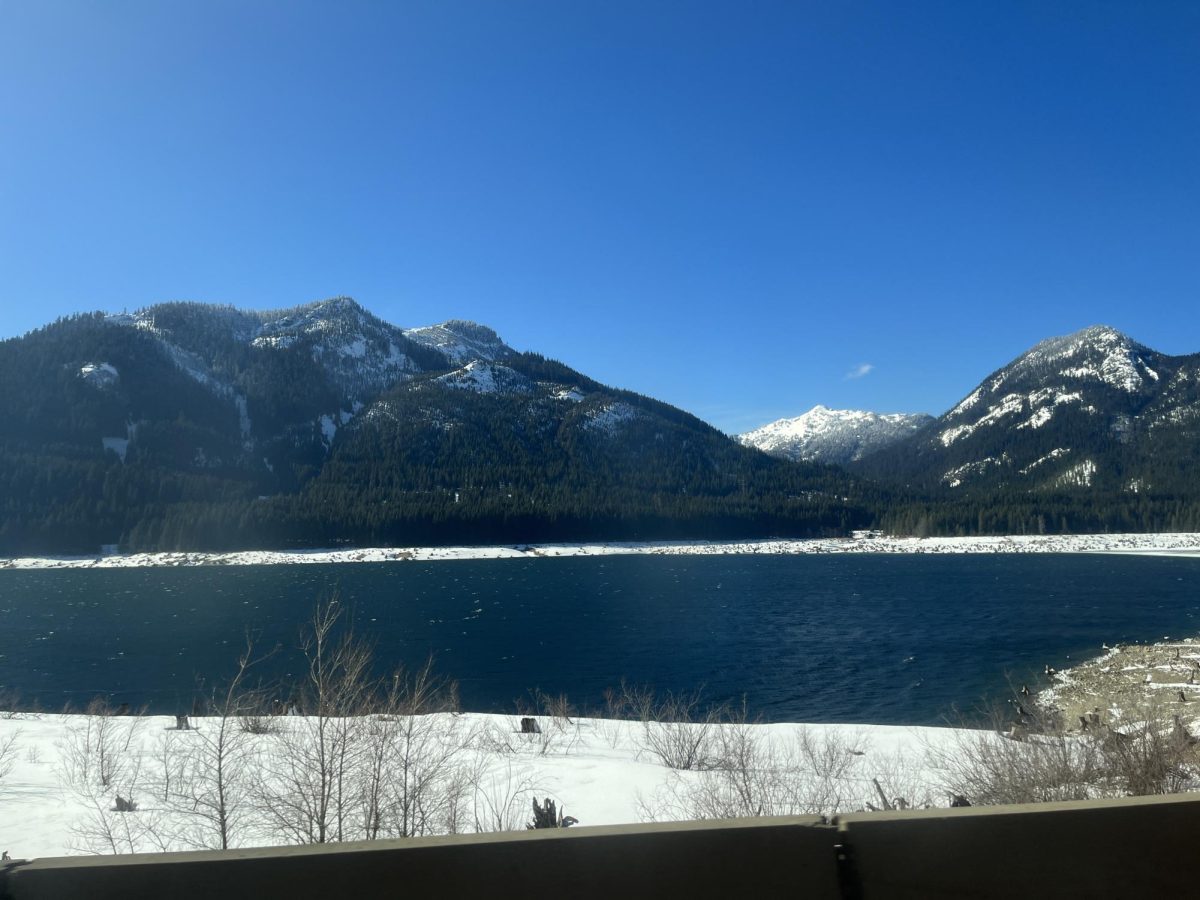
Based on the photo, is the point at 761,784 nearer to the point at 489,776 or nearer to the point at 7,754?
the point at 489,776

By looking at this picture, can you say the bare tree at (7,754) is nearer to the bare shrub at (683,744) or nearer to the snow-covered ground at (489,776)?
the snow-covered ground at (489,776)

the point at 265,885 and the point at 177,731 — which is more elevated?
the point at 265,885

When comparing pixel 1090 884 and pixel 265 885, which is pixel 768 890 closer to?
pixel 1090 884

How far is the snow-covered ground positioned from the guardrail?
8119mm

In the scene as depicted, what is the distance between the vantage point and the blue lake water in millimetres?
37469

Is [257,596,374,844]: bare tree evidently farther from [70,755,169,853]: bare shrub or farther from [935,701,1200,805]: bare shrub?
[935,701,1200,805]: bare shrub

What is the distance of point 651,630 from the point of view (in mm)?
54094

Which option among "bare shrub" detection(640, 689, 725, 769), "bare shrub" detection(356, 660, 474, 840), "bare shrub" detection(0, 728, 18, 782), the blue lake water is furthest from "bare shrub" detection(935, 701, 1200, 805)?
"bare shrub" detection(0, 728, 18, 782)

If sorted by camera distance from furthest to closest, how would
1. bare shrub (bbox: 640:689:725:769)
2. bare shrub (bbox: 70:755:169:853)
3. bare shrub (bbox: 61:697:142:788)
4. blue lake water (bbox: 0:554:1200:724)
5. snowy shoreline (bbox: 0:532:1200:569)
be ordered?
snowy shoreline (bbox: 0:532:1200:569)
blue lake water (bbox: 0:554:1200:724)
bare shrub (bbox: 640:689:725:769)
bare shrub (bbox: 61:697:142:788)
bare shrub (bbox: 70:755:169:853)

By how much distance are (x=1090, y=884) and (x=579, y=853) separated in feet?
7.50

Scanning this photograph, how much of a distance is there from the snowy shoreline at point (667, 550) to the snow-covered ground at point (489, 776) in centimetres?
11930

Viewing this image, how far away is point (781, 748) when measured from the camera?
2216cm

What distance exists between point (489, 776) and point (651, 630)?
37386mm

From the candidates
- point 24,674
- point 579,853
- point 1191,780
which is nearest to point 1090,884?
point 579,853
